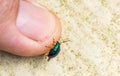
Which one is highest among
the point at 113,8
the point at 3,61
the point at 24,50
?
the point at 113,8

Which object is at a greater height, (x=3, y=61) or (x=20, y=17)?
(x=20, y=17)

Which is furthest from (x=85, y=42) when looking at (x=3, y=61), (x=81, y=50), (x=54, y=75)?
(x=3, y=61)

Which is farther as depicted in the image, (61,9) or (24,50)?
(61,9)

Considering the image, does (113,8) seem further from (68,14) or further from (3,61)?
(3,61)
